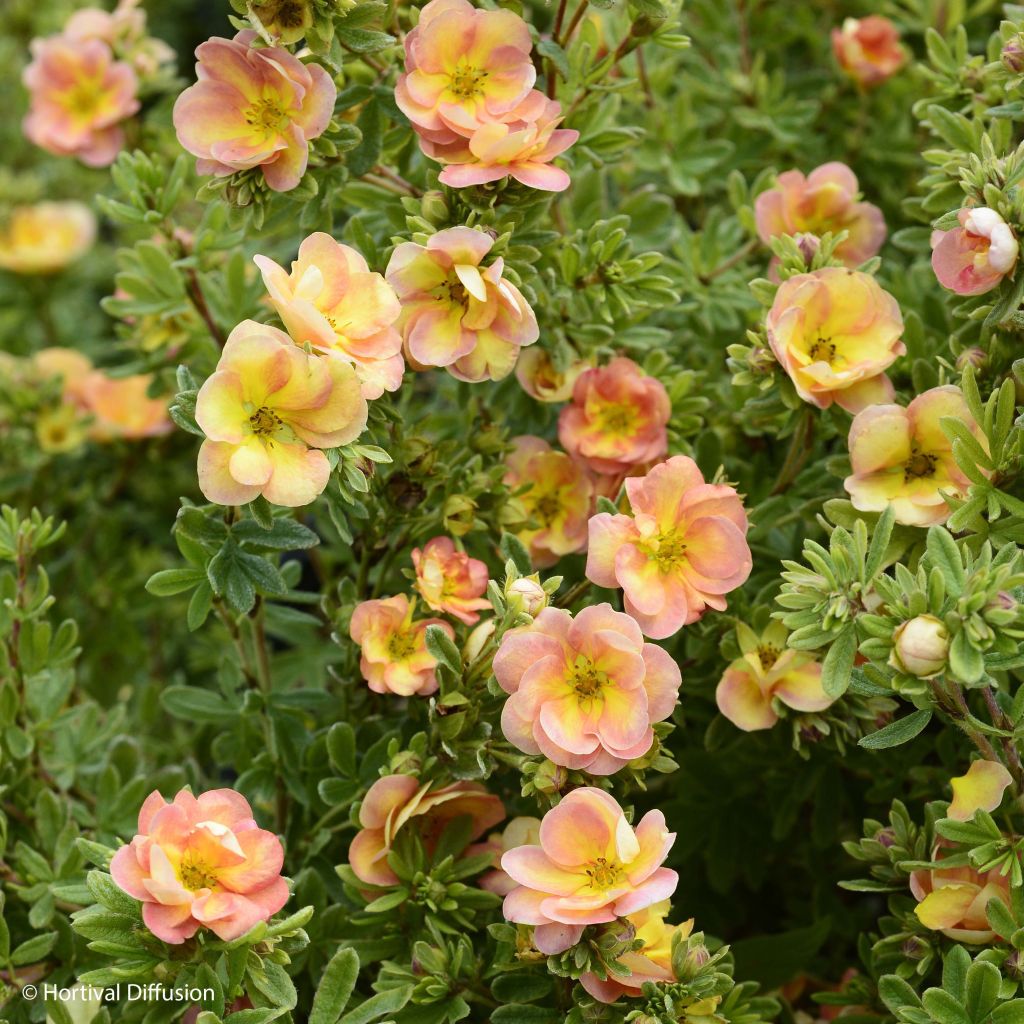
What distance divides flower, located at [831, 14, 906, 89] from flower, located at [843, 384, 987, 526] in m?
0.87

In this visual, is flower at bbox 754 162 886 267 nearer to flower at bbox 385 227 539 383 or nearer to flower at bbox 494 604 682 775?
flower at bbox 385 227 539 383

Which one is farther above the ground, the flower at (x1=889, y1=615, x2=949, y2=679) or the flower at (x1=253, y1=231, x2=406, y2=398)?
the flower at (x1=253, y1=231, x2=406, y2=398)

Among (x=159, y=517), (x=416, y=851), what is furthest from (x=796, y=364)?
(x=159, y=517)

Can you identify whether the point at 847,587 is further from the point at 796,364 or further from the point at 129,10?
the point at 129,10

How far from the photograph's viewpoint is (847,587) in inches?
41.6

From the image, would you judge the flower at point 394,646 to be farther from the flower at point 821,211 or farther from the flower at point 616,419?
the flower at point 821,211

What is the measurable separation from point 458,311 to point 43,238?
1602 mm

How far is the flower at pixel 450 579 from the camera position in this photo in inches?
48.0

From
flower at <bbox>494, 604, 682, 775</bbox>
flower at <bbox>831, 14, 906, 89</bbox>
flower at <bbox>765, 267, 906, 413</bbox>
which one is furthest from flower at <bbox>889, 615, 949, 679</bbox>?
flower at <bbox>831, 14, 906, 89</bbox>

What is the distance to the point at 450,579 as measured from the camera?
1.24 meters

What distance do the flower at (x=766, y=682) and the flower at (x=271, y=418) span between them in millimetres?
441

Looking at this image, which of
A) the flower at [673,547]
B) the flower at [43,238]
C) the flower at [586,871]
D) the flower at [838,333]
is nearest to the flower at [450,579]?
the flower at [673,547]

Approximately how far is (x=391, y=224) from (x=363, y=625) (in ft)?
1.50

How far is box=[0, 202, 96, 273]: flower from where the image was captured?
2.42 metres
